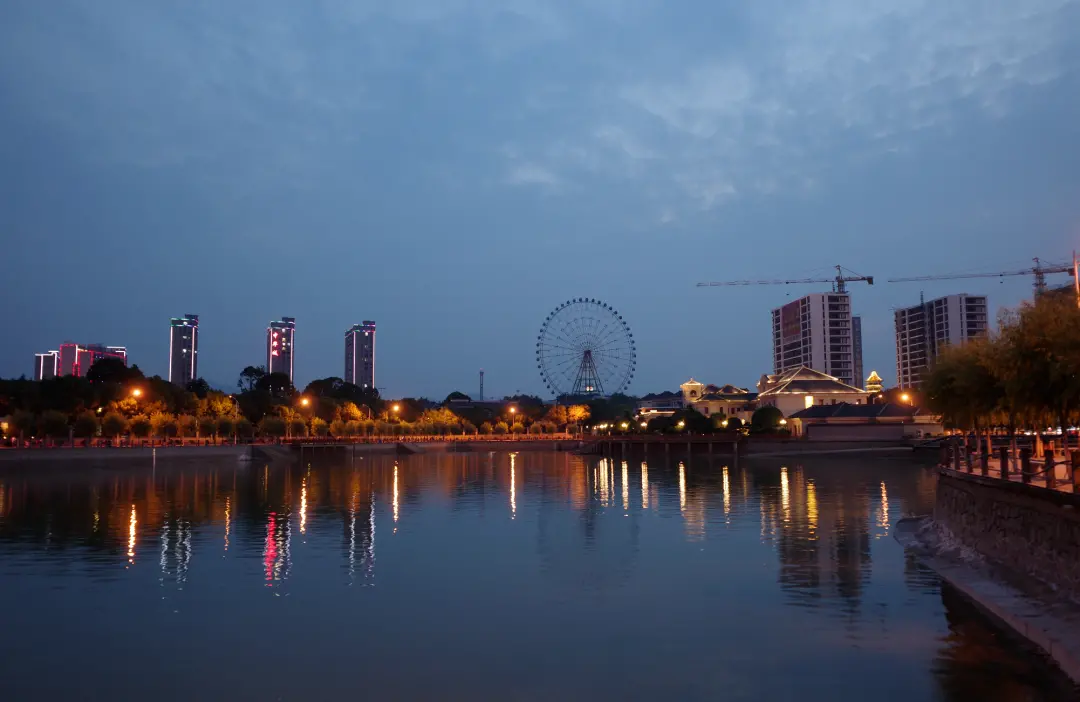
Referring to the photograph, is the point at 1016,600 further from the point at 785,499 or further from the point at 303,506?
the point at 303,506

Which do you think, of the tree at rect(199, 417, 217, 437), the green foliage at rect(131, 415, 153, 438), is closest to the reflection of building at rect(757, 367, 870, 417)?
the tree at rect(199, 417, 217, 437)

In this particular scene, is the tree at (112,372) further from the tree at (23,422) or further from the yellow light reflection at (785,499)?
the yellow light reflection at (785,499)

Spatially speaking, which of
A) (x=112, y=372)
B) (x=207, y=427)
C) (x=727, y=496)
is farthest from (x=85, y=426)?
(x=727, y=496)

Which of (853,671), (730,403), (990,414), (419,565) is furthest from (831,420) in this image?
(853,671)

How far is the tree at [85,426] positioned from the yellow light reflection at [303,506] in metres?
34.4

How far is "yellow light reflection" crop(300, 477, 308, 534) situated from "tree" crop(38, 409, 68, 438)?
3407 cm

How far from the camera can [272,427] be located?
111250 millimetres

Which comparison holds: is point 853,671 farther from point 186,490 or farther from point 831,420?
point 831,420

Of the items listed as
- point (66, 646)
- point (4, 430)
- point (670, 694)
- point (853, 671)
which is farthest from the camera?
point (4, 430)

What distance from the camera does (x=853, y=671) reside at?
13734 mm

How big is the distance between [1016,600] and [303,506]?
31746 millimetres

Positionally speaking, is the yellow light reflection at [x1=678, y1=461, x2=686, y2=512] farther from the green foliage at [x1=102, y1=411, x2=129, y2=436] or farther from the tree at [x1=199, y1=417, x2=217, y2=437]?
the green foliage at [x1=102, y1=411, x2=129, y2=436]

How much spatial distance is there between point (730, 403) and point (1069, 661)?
156701mm

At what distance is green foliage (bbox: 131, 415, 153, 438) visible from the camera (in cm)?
9050
